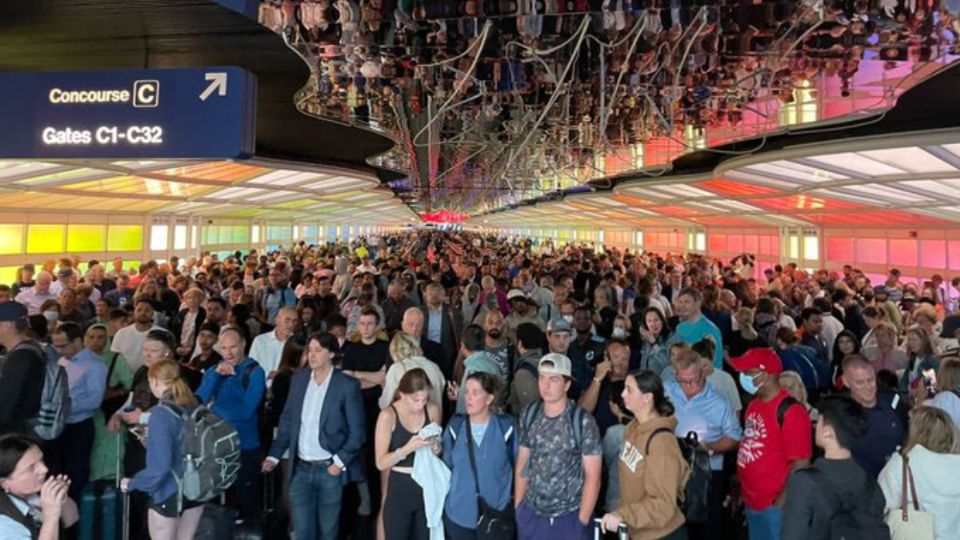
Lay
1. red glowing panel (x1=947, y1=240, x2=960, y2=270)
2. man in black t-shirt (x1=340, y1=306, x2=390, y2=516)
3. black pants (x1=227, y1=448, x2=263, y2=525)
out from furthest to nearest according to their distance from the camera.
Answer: red glowing panel (x1=947, y1=240, x2=960, y2=270), man in black t-shirt (x1=340, y1=306, x2=390, y2=516), black pants (x1=227, y1=448, x2=263, y2=525)

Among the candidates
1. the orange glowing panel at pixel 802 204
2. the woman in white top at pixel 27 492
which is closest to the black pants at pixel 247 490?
the woman in white top at pixel 27 492

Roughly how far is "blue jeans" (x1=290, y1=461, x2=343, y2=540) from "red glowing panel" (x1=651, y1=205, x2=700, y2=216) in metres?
17.1

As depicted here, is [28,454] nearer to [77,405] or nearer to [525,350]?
[77,405]

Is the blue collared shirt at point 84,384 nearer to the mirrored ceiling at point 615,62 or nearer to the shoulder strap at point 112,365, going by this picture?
the shoulder strap at point 112,365

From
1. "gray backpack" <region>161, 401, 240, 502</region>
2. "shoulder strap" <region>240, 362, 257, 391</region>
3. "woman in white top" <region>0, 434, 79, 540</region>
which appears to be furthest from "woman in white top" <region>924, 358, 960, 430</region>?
"woman in white top" <region>0, 434, 79, 540</region>

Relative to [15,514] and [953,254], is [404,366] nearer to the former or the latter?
[15,514]

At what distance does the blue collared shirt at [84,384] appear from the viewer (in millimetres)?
4297

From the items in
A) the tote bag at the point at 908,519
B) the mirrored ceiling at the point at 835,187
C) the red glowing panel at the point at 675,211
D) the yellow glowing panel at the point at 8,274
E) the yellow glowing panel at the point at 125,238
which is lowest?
the tote bag at the point at 908,519

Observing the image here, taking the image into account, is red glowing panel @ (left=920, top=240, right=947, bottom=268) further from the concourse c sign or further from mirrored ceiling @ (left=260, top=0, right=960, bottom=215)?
the concourse c sign

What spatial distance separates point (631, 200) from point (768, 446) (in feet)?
53.5

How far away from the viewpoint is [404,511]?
139 inches

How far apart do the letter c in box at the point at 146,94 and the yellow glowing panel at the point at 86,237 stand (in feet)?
39.5

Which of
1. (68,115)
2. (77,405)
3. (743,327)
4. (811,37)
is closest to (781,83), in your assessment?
(811,37)

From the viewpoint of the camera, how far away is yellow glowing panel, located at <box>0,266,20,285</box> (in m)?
12.0
